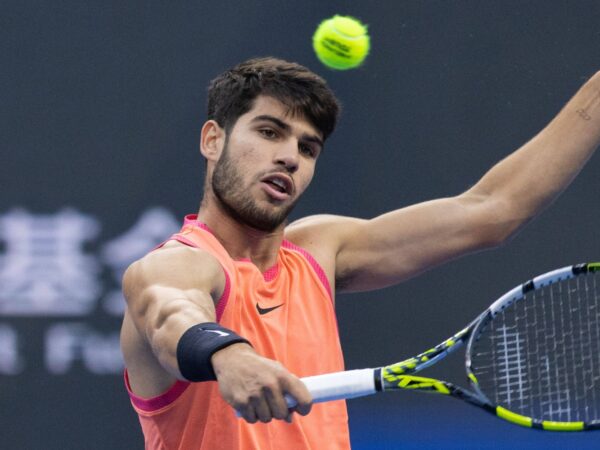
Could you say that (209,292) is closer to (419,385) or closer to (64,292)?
(419,385)

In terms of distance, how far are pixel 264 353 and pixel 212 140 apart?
660mm

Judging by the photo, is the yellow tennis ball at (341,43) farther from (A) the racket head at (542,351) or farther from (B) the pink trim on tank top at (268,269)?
(B) the pink trim on tank top at (268,269)

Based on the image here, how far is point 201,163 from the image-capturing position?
14.5 feet

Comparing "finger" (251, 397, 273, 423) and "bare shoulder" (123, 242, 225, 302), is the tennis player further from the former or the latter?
"finger" (251, 397, 273, 423)

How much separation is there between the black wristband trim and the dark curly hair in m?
0.96

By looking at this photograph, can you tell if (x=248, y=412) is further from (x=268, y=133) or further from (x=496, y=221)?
(x=496, y=221)

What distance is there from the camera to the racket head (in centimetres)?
300

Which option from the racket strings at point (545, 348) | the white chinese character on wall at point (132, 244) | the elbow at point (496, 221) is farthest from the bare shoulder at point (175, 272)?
the white chinese character on wall at point (132, 244)

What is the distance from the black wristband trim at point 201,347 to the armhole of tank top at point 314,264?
843 mm

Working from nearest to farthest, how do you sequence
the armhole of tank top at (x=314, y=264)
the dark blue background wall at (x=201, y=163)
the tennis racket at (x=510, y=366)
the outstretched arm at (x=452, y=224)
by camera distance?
the tennis racket at (x=510, y=366) → the armhole of tank top at (x=314, y=264) → the outstretched arm at (x=452, y=224) → the dark blue background wall at (x=201, y=163)

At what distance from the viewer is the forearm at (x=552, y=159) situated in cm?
300

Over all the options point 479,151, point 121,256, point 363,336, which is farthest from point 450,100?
point 121,256

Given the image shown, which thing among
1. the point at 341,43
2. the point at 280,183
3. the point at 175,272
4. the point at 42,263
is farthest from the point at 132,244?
the point at 175,272

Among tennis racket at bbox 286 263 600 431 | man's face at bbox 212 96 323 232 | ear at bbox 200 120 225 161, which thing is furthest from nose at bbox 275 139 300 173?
tennis racket at bbox 286 263 600 431
